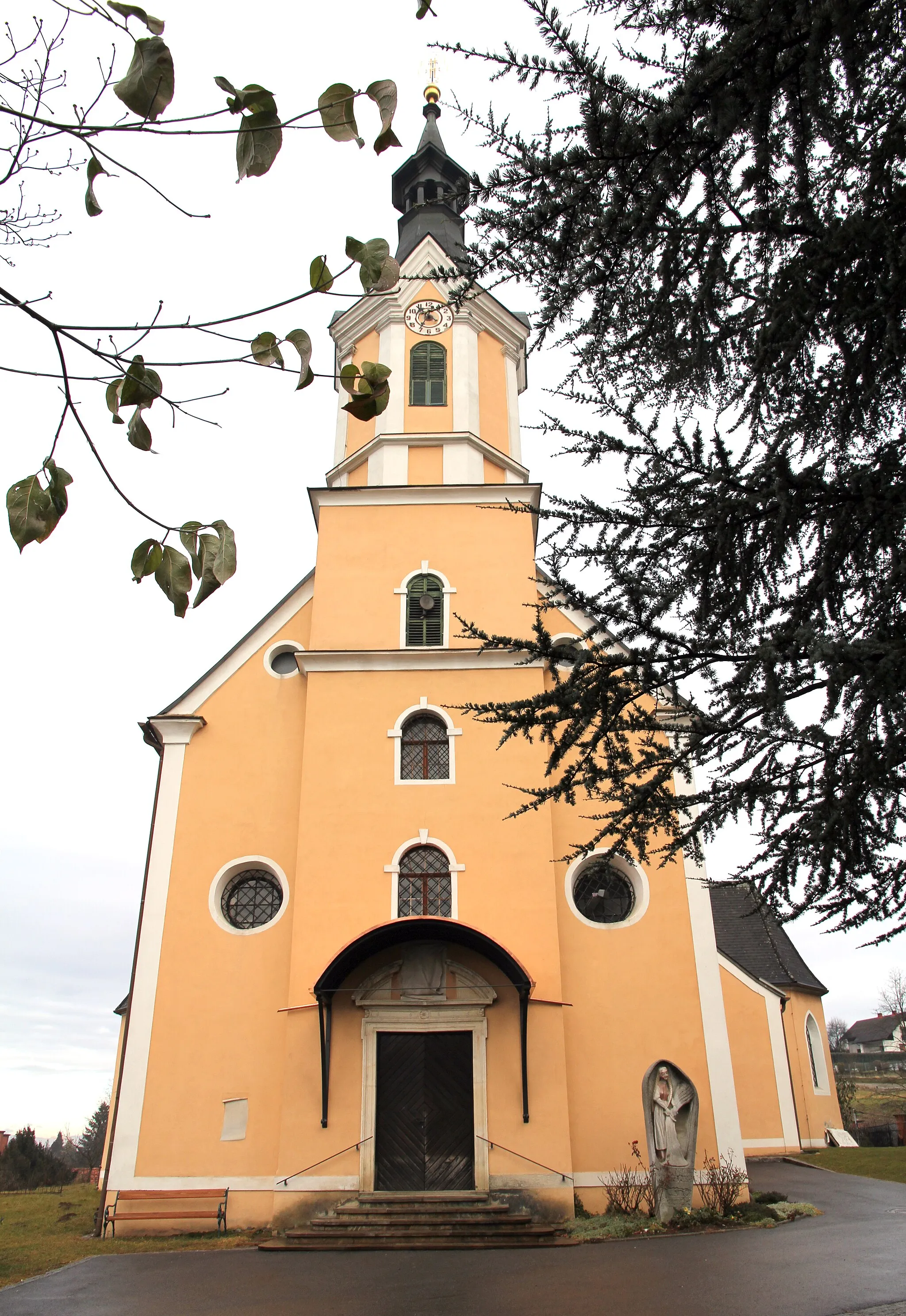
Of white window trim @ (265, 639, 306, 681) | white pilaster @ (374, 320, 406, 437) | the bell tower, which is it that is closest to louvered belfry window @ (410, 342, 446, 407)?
the bell tower

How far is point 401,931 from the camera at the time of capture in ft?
40.4

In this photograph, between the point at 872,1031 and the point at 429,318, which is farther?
the point at 872,1031

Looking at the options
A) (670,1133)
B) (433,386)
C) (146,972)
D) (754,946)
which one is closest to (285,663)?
(146,972)

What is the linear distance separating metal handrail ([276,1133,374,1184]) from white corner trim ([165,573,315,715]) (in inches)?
274

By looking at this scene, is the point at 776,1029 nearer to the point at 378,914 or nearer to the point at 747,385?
the point at 378,914

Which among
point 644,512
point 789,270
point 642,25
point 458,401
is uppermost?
point 458,401

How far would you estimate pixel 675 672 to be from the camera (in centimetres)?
539

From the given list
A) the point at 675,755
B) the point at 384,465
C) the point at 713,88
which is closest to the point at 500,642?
the point at 675,755

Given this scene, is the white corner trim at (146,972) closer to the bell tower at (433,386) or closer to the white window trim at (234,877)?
the white window trim at (234,877)

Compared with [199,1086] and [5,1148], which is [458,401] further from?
[5,1148]

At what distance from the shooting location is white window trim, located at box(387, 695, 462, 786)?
14.1 m

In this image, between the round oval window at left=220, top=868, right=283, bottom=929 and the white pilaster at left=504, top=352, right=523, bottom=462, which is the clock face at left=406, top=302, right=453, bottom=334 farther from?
the round oval window at left=220, top=868, right=283, bottom=929

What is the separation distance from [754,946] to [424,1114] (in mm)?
15242

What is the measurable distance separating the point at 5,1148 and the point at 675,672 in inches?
1025
